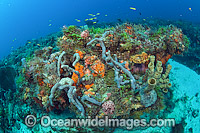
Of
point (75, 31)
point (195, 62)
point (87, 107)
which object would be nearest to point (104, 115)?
point (87, 107)

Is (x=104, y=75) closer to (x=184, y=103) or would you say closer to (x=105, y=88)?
(x=105, y=88)

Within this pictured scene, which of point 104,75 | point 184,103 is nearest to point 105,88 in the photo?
point 104,75

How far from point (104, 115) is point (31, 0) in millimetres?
157272

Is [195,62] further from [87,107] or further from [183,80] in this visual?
[87,107]
